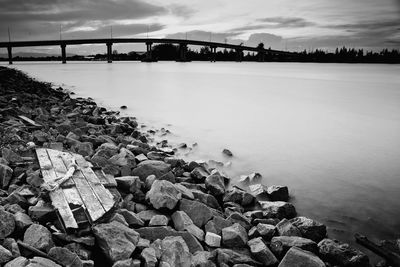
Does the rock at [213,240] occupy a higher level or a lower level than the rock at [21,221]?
lower

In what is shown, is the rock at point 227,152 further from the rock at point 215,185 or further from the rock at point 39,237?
the rock at point 39,237

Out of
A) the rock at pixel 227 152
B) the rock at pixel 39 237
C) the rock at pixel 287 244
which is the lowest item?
the rock at pixel 227 152

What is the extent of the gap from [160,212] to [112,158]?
177cm

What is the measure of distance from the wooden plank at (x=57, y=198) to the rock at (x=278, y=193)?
10.6 feet

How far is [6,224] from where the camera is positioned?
2738 mm

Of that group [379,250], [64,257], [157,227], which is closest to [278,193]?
[379,250]

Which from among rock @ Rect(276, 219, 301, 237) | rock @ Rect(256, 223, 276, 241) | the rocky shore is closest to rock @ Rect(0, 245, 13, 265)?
the rocky shore

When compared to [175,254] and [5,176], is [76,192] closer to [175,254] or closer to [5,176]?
[5,176]

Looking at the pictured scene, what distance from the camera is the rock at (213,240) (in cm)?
333

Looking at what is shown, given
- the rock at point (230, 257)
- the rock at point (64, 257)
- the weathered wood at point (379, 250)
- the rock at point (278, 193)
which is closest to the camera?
the rock at point (64, 257)

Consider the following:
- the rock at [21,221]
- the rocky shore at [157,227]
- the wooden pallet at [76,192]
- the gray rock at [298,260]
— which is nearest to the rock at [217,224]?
the rocky shore at [157,227]

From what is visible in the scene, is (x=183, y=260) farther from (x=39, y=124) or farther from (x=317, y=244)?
(x=39, y=124)

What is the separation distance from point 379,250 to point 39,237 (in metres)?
3.74

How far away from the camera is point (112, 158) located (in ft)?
16.7
